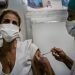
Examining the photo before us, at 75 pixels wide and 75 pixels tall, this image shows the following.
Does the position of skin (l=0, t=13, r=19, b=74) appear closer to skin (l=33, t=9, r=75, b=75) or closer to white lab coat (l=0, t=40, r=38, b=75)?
white lab coat (l=0, t=40, r=38, b=75)

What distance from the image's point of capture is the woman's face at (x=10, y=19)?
2.09m

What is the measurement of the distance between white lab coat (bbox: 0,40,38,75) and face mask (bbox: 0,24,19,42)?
0.12 m

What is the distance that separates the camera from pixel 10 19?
2.09m

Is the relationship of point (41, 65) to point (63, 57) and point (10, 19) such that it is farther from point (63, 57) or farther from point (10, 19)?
point (10, 19)

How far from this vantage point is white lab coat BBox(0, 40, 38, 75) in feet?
6.52

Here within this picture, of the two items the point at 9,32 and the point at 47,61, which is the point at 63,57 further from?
the point at 9,32

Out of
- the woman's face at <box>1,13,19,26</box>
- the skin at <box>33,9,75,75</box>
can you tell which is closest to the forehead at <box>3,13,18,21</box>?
the woman's face at <box>1,13,19,26</box>

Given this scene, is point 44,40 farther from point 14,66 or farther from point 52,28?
point 14,66

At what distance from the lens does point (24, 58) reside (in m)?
2.04

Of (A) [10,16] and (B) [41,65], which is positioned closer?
(B) [41,65]

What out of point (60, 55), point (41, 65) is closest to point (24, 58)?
point (41, 65)

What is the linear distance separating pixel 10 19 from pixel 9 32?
134mm

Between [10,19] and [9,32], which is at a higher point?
[10,19]

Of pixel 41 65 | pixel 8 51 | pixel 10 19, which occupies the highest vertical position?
pixel 10 19
